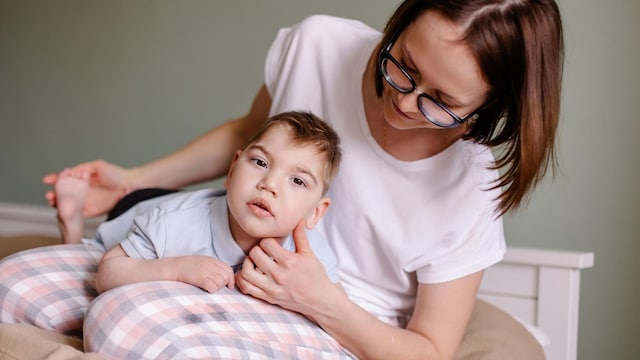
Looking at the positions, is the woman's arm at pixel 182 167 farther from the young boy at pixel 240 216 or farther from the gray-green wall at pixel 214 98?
the gray-green wall at pixel 214 98

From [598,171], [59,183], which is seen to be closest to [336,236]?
[59,183]

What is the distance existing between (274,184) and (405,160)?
1.17ft

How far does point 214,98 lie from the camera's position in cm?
275

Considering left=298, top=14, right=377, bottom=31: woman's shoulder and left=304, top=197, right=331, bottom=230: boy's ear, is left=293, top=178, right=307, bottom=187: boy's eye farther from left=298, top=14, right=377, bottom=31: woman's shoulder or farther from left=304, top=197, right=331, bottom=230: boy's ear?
left=298, top=14, right=377, bottom=31: woman's shoulder

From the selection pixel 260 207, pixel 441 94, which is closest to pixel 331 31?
pixel 441 94

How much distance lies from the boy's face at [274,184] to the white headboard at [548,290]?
856 millimetres

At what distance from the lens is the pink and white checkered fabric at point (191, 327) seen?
1089mm

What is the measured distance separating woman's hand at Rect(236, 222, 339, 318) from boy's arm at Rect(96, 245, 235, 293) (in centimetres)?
4

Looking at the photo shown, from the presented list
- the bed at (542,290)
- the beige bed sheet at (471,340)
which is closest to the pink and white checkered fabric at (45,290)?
the beige bed sheet at (471,340)

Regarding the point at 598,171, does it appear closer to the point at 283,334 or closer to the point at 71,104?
the point at 283,334

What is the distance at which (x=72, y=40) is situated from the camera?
3.01 meters

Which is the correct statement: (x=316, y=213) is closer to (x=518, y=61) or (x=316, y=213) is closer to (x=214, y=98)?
(x=518, y=61)

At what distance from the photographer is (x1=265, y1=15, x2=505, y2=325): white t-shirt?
4.99 ft

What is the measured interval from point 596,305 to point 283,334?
130 centimetres
